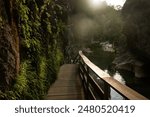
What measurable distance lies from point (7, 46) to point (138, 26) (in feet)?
86.3

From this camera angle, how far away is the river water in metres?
25.6

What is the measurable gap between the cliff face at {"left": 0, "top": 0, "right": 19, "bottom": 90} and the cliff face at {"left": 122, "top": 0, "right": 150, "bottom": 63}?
79.8ft

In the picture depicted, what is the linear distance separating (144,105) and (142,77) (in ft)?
89.6

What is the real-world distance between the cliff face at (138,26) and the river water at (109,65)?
2.98m

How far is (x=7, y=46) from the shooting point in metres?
4.13

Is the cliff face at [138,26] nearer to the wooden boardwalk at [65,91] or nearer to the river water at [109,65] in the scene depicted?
the river water at [109,65]

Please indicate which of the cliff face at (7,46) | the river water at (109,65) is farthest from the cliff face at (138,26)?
the cliff face at (7,46)

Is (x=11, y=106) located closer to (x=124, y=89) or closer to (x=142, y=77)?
(x=124, y=89)

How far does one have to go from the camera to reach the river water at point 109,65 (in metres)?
25.6

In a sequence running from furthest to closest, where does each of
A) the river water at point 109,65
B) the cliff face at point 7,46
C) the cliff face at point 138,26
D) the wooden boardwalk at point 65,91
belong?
the cliff face at point 138,26 < the river water at point 109,65 < the wooden boardwalk at point 65,91 < the cliff face at point 7,46

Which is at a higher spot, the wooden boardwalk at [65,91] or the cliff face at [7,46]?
the cliff face at [7,46]

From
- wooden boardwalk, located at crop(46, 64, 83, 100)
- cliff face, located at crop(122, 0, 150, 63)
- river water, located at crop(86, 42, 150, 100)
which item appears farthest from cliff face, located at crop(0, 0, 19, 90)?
cliff face, located at crop(122, 0, 150, 63)

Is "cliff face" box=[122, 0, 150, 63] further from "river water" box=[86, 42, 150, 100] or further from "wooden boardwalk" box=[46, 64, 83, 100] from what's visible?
"wooden boardwalk" box=[46, 64, 83, 100]

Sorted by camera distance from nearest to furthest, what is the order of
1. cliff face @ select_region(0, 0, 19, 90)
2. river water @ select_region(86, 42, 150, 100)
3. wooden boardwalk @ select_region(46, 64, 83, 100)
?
1. cliff face @ select_region(0, 0, 19, 90)
2. wooden boardwalk @ select_region(46, 64, 83, 100)
3. river water @ select_region(86, 42, 150, 100)
